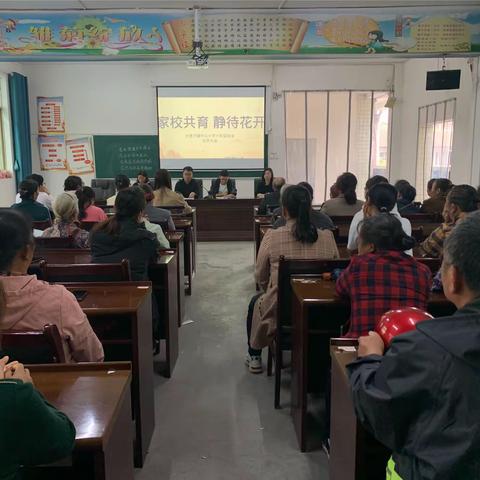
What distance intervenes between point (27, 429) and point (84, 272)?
4.72 ft

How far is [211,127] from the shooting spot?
348 inches

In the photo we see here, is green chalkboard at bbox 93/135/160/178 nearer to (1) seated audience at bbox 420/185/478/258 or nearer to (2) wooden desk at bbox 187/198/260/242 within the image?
(2) wooden desk at bbox 187/198/260/242

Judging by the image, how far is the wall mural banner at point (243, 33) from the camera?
530 cm

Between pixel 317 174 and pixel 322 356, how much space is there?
705 cm

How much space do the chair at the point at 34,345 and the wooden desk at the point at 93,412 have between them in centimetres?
7

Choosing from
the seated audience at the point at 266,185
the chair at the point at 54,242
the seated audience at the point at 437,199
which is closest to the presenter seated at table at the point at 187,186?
the seated audience at the point at 266,185

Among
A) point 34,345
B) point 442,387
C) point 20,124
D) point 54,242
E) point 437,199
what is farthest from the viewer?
point 20,124

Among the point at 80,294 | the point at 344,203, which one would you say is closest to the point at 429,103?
the point at 344,203

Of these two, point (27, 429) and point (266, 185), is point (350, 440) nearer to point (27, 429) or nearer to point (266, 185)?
point (27, 429)

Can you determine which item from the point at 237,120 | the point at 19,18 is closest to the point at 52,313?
the point at 19,18

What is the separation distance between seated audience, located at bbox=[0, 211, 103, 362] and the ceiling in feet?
14.5

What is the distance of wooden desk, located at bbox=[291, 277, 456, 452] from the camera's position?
2.25 meters

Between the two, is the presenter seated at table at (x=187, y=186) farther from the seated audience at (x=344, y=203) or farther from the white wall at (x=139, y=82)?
the seated audience at (x=344, y=203)

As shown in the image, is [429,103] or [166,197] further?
[429,103]
